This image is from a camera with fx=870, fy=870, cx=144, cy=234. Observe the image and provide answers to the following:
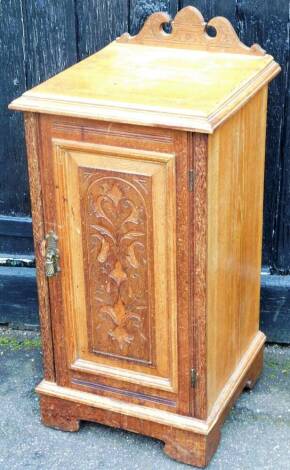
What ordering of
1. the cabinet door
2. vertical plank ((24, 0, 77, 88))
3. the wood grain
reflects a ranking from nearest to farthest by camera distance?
the wood grain, the cabinet door, vertical plank ((24, 0, 77, 88))

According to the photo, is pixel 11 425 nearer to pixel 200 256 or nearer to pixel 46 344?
pixel 46 344

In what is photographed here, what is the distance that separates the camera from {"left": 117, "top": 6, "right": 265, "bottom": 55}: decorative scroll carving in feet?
7.81

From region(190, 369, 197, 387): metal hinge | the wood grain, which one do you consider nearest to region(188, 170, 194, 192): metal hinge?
the wood grain

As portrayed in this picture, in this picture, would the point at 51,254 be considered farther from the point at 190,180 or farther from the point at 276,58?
the point at 276,58

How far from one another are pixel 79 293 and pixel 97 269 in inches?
4.0

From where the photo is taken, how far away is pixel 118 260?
7.28 ft

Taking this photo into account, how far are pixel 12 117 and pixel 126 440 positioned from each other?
42.4 inches

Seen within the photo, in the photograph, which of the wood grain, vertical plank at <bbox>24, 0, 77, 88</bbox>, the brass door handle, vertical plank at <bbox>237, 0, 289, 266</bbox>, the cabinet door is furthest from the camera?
vertical plank at <bbox>24, 0, 77, 88</bbox>

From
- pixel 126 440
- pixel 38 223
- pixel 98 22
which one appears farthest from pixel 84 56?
pixel 126 440

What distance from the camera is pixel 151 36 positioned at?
247cm

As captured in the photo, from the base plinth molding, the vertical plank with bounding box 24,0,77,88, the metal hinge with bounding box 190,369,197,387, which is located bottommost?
the base plinth molding

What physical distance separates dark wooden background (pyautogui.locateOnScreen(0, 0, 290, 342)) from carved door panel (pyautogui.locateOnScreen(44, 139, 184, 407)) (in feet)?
2.10

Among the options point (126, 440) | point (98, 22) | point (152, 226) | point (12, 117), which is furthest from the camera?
point (12, 117)

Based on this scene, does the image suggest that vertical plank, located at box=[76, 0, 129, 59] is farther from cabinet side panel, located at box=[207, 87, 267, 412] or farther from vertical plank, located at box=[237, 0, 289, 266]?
cabinet side panel, located at box=[207, 87, 267, 412]
